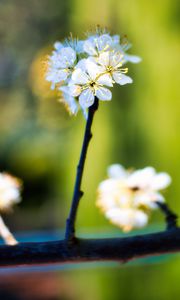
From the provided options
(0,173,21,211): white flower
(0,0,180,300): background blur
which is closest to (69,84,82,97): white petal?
(0,173,21,211): white flower

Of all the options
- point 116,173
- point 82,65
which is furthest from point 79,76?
point 116,173

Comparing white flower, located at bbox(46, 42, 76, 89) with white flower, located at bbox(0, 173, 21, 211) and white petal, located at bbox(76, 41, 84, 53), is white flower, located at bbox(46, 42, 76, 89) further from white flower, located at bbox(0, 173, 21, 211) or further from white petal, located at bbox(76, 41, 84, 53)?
white flower, located at bbox(0, 173, 21, 211)

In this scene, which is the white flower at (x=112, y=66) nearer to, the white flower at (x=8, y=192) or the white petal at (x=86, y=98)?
the white petal at (x=86, y=98)

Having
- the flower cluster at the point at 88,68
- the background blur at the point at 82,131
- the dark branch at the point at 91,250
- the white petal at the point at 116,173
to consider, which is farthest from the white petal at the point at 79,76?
the background blur at the point at 82,131

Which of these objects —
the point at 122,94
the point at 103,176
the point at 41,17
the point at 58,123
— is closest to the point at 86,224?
the point at 103,176

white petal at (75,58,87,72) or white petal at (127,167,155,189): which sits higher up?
white petal at (75,58,87,72)

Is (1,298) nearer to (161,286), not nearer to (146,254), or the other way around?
(161,286)
